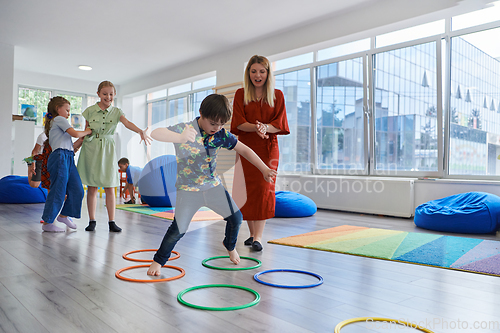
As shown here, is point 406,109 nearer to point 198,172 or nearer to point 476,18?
point 476,18

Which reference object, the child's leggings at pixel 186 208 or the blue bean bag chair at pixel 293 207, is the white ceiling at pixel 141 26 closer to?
the blue bean bag chair at pixel 293 207

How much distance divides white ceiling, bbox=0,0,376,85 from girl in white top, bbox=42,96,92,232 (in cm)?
249

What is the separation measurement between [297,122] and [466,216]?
11.3 ft

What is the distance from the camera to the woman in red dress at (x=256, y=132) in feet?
8.48

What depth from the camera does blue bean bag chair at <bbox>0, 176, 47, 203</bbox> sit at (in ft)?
17.8

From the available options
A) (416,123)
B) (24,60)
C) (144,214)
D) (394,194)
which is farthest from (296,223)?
(24,60)

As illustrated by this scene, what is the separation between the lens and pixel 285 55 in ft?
20.6

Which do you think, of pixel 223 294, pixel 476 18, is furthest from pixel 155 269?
pixel 476 18

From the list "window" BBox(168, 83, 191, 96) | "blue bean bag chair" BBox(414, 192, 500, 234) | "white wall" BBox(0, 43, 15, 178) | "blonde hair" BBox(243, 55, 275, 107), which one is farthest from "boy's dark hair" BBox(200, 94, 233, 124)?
"window" BBox(168, 83, 191, 96)

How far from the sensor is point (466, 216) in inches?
140

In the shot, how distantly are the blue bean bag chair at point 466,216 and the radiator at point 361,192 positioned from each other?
0.76 metres

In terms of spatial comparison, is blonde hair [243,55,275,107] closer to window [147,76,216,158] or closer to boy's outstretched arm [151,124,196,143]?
boy's outstretched arm [151,124,196,143]

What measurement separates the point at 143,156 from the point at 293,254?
334 inches

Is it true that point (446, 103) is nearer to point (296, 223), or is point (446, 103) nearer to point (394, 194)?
point (394, 194)
